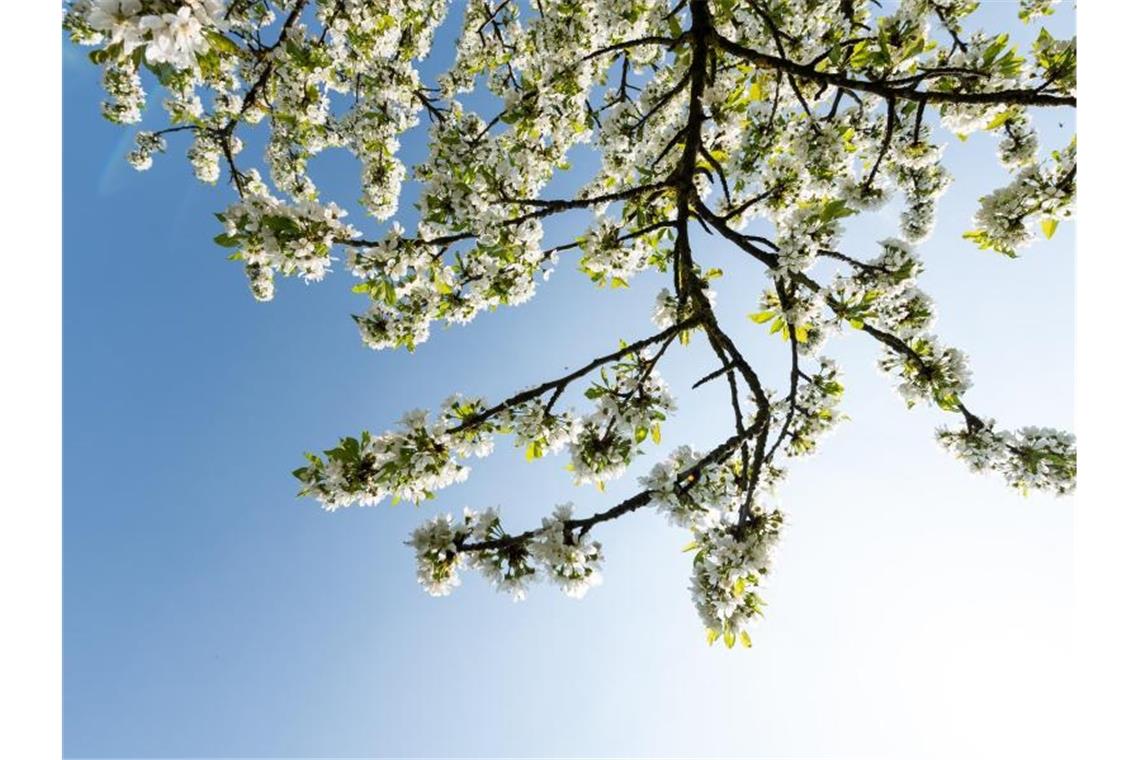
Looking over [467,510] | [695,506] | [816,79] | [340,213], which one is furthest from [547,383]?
[816,79]

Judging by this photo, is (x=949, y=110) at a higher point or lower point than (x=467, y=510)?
higher

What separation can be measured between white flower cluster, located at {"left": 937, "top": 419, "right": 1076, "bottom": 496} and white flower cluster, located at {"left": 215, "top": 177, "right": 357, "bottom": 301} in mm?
5906

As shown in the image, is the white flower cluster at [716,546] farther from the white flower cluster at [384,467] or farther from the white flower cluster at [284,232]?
the white flower cluster at [284,232]

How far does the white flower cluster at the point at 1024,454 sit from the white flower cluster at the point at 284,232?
19.4 feet

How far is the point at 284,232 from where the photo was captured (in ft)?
12.9

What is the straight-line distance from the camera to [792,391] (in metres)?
4.87

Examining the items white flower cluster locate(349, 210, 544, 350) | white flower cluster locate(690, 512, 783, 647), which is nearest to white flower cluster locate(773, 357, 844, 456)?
white flower cluster locate(690, 512, 783, 647)

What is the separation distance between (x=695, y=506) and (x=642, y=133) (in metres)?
5.48

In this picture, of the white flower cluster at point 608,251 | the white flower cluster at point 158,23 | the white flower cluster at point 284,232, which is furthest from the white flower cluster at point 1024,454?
the white flower cluster at point 158,23

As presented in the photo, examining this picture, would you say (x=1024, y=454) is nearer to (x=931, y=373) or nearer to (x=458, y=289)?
(x=931, y=373)

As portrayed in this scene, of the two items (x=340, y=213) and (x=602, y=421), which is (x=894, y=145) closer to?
(x=602, y=421)

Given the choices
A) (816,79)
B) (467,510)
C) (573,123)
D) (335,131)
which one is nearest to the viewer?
(816,79)

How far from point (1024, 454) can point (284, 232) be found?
6.44m

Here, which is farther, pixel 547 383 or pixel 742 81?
pixel 742 81
